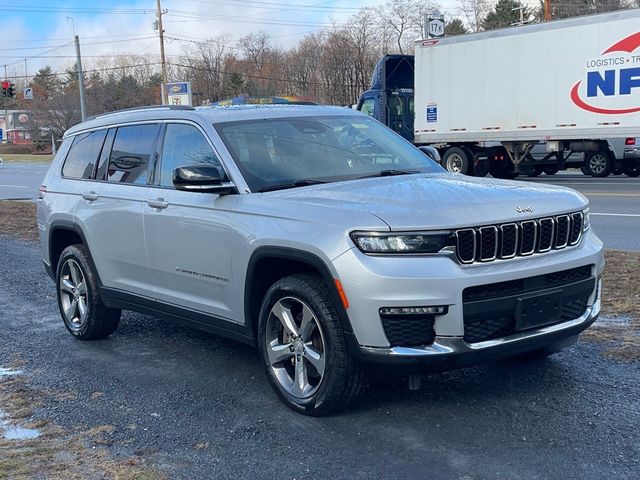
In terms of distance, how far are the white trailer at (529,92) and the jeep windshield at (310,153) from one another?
1565 centimetres

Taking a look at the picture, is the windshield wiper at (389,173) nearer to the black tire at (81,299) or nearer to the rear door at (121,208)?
the rear door at (121,208)

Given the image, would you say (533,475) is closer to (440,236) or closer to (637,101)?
(440,236)

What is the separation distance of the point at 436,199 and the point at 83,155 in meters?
3.69

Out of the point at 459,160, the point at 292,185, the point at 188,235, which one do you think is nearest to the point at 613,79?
the point at 459,160

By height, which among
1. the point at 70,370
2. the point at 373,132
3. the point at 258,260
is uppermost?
the point at 373,132

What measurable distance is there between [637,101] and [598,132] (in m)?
1.42

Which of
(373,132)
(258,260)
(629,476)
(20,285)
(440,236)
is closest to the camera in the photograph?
(629,476)

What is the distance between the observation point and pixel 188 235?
211 inches

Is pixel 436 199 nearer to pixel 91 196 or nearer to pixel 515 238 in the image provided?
pixel 515 238

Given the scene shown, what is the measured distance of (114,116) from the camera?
6.63 m

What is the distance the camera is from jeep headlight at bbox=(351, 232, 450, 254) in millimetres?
4125

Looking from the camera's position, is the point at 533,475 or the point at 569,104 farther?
the point at 569,104

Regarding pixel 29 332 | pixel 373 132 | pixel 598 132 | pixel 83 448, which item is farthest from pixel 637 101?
pixel 83 448

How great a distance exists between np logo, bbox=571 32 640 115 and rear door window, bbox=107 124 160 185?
641 inches
